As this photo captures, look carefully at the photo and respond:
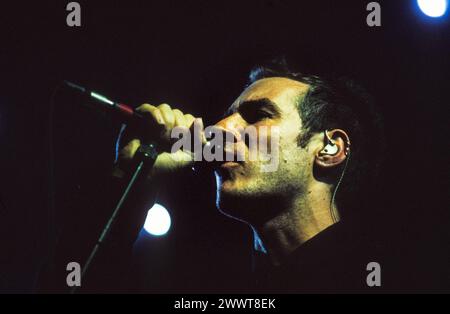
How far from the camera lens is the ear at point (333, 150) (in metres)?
1.99

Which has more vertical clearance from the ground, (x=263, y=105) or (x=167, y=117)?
(x=263, y=105)

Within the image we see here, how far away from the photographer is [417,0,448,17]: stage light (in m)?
2.05

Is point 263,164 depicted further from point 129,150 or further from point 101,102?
point 101,102

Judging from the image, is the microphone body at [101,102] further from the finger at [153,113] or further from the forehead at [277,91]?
the forehead at [277,91]

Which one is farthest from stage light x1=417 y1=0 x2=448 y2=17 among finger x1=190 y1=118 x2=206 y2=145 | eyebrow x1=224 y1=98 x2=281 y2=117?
finger x1=190 y1=118 x2=206 y2=145

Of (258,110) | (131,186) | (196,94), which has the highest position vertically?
(196,94)

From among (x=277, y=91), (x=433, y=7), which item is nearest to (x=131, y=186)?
(x=277, y=91)

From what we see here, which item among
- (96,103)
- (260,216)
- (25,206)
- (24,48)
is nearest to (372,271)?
(260,216)

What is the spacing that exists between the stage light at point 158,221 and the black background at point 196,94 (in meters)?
0.06

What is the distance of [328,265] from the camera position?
5.55ft

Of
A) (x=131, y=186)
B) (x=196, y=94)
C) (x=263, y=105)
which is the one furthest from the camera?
(x=196, y=94)

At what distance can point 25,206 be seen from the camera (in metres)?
2.42

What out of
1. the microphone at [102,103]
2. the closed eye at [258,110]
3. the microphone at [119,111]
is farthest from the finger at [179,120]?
the closed eye at [258,110]

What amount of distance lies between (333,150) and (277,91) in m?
0.37
